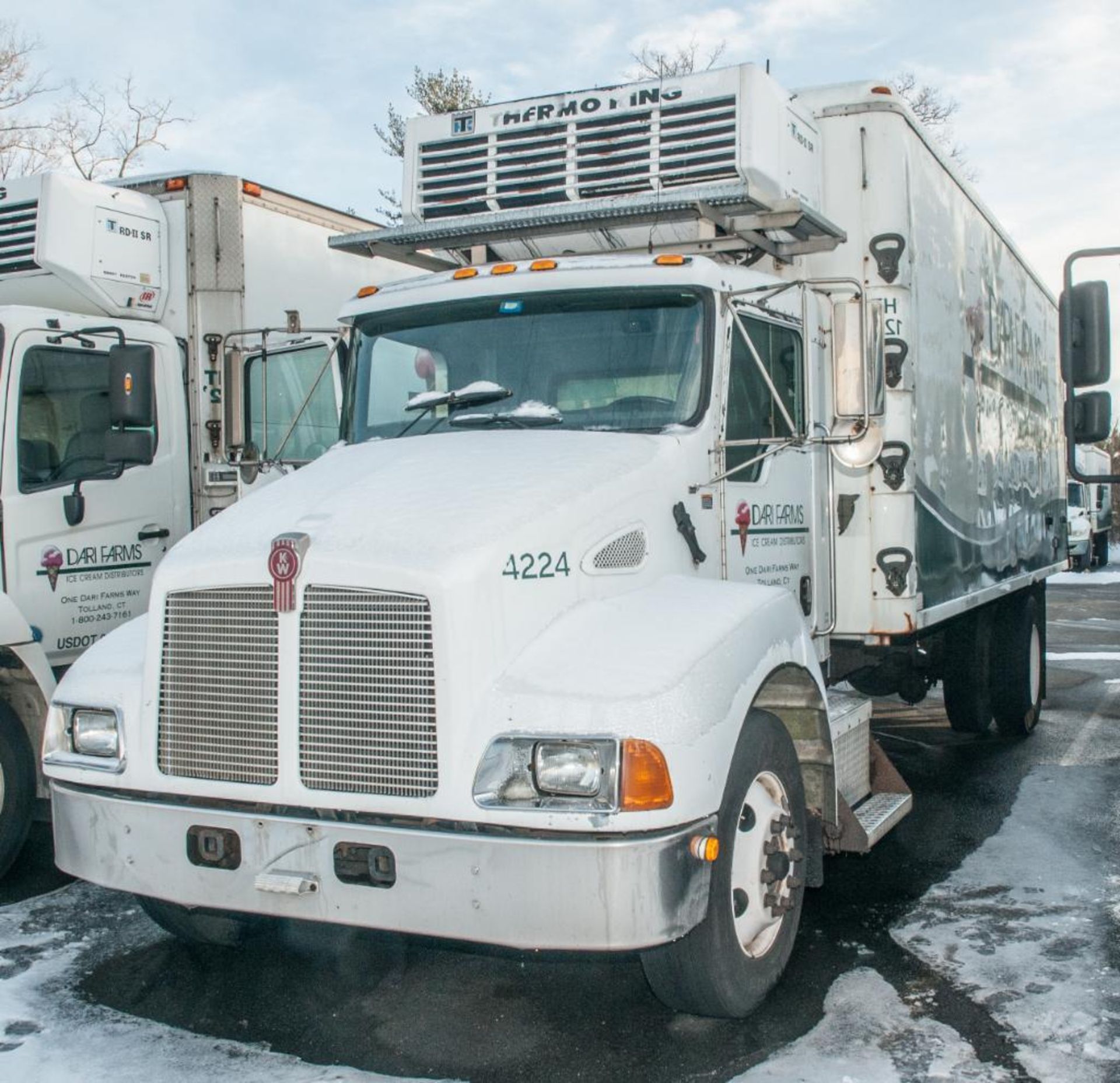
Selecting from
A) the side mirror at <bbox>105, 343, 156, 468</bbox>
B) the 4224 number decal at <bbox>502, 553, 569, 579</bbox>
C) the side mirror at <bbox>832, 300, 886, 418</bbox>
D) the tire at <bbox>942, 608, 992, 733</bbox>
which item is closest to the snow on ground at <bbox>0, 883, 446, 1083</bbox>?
the 4224 number decal at <bbox>502, 553, 569, 579</bbox>

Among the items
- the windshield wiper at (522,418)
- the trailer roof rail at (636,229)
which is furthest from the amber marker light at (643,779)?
the trailer roof rail at (636,229)

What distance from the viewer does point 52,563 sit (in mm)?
→ 6547

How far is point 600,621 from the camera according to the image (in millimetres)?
4250

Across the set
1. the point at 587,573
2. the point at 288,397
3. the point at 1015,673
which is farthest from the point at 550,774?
the point at 1015,673

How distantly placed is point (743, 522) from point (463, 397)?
1248 millimetres

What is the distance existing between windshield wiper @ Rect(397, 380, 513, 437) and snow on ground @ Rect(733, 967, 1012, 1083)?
2.60 meters

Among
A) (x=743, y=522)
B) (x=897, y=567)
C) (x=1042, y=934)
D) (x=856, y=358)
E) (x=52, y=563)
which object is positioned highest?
(x=856, y=358)

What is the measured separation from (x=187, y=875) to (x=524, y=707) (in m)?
1.26

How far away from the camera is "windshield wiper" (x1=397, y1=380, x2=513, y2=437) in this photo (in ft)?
17.3

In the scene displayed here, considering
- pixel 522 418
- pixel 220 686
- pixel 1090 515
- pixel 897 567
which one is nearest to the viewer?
pixel 220 686

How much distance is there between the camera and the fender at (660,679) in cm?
377

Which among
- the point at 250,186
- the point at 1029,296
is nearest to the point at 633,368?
the point at 250,186

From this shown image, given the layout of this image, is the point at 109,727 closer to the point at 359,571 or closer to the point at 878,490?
the point at 359,571

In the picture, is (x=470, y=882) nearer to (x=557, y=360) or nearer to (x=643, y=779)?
(x=643, y=779)
